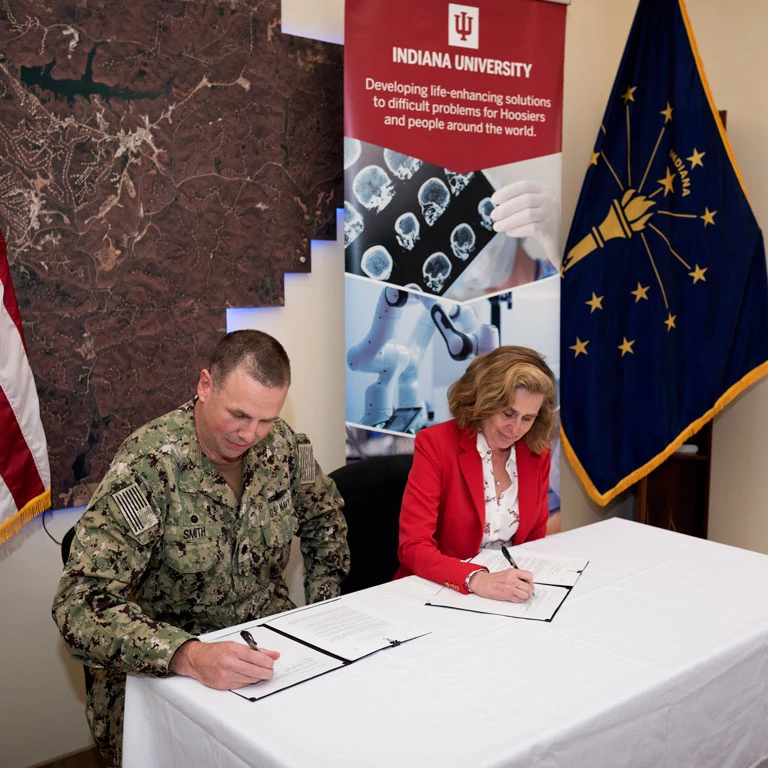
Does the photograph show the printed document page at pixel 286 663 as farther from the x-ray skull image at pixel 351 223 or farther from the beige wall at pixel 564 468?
the x-ray skull image at pixel 351 223

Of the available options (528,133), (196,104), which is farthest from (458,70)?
(196,104)

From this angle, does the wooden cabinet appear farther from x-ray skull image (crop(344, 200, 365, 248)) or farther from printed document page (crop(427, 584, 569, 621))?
printed document page (crop(427, 584, 569, 621))

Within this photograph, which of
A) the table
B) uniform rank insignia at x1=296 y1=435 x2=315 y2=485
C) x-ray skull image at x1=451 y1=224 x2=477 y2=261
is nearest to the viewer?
the table

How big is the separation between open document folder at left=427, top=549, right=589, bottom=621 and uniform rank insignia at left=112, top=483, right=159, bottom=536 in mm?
630

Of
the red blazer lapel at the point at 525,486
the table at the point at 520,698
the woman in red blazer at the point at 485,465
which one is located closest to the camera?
the table at the point at 520,698

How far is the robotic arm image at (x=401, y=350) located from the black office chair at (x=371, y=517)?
541mm

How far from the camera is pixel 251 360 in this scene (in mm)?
1777

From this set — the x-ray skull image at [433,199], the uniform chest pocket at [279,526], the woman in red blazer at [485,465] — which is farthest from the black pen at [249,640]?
the x-ray skull image at [433,199]

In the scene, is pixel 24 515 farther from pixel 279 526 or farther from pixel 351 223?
pixel 351 223

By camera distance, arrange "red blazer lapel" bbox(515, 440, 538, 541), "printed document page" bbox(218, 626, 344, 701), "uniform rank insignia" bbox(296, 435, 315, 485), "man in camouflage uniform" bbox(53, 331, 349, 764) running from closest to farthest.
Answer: "printed document page" bbox(218, 626, 344, 701)
"man in camouflage uniform" bbox(53, 331, 349, 764)
"uniform rank insignia" bbox(296, 435, 315, 485)
"red blazer lapel" bbox(515, 440, 538, 541)

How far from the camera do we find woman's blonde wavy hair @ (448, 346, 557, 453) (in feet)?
7.35

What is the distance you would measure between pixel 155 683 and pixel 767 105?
330cm

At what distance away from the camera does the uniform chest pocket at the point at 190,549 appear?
70.7 inches

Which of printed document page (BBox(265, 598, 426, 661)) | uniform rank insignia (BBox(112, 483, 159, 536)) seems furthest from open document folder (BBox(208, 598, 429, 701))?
uniform rank insignia (BBox(112, 483, 159, 536))
